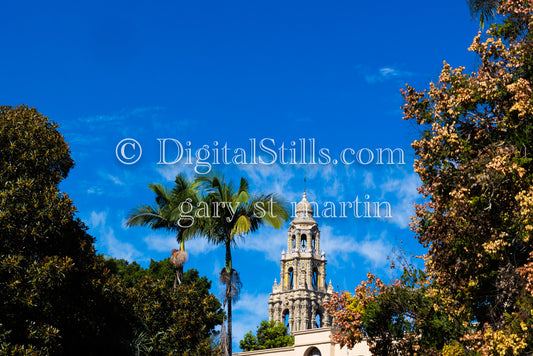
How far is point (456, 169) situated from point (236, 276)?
763cm

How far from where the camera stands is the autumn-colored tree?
14.7 metres

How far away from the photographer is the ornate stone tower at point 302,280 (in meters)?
117

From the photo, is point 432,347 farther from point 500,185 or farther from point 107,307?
point 107,307

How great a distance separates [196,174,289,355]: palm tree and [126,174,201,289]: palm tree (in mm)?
896

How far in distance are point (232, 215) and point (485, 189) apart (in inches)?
313

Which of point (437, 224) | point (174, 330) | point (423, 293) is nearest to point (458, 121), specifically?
point (437, 224)

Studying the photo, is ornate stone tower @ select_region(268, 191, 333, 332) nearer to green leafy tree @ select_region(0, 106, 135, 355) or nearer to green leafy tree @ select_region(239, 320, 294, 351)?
green leafy tree @ select_region(239, 320, 294, 351)

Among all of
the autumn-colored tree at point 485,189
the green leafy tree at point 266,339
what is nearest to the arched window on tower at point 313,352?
the autumn-colored tree at point 485,189

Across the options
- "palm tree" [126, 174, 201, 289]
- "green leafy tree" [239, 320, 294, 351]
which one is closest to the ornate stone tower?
"green leafy tree" [239, 320, 294, 351]

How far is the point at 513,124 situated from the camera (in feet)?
51.3

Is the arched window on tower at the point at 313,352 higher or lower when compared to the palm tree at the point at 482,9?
lower

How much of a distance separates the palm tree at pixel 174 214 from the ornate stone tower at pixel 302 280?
3681 inches

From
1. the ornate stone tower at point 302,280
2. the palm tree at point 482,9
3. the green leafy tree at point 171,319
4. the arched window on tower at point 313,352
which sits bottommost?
the green leafy tree at point 171,319

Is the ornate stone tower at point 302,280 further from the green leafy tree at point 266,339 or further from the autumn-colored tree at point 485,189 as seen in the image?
the autumn-colored tree at point 485,189
